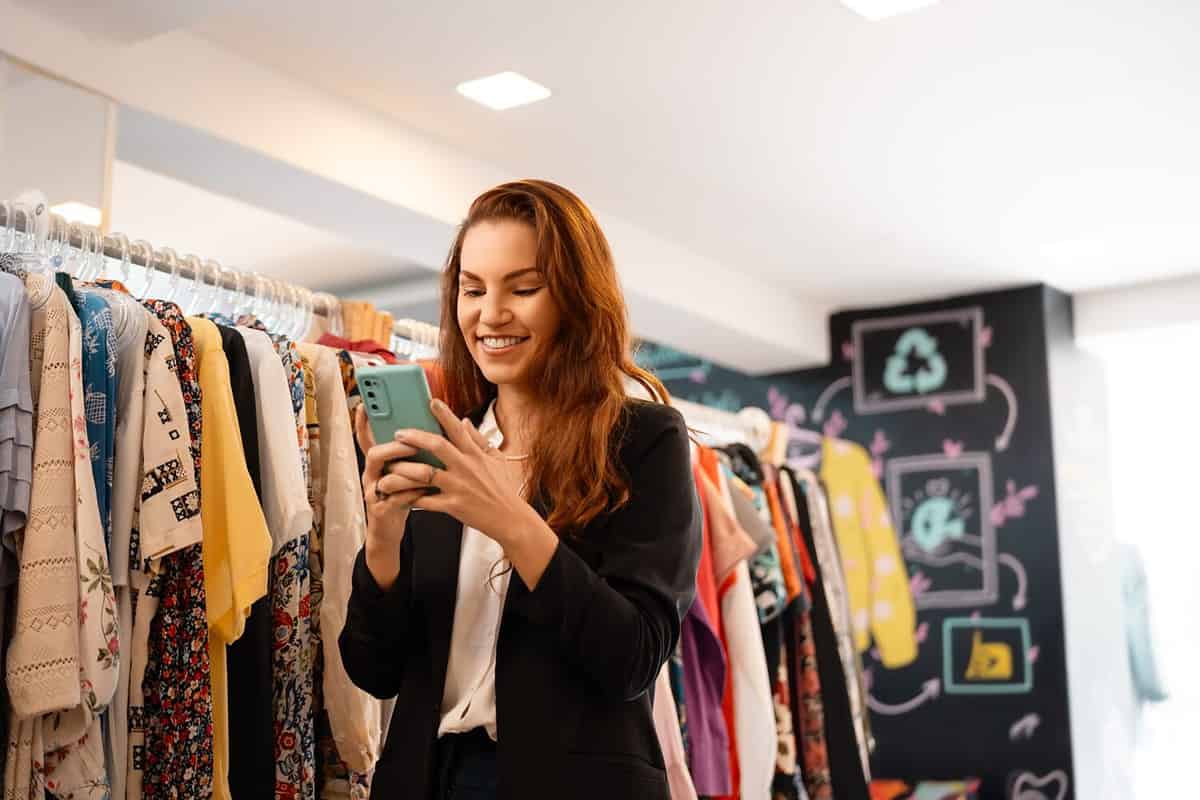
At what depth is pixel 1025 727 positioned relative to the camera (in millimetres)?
4664

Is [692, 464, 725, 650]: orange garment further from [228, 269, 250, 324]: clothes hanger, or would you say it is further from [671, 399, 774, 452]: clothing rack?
[228, 269, 250, 324]: clothes hanger

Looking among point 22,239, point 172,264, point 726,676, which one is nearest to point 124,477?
point 22,239

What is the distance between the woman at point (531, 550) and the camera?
3.55ft

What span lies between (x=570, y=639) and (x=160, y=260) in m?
1.19

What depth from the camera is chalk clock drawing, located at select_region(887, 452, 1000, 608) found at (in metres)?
4.84

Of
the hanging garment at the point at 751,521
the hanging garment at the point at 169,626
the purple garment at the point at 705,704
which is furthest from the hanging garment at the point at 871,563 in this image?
the hanging garment at the point at 169,626

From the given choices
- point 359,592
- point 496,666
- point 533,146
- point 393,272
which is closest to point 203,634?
point 359,592

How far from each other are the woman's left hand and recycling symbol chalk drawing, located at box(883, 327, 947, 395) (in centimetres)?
419

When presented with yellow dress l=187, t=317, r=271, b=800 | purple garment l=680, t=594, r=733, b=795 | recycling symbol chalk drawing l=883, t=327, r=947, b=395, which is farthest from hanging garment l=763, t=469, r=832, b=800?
recycling symbol chalk drawing l=883, t=327, r=947, b=395

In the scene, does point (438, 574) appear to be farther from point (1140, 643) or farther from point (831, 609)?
point (1140, 643)

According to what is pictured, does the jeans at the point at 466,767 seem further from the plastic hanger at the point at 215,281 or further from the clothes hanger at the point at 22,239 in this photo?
the plastic hanger at the point at 215,281

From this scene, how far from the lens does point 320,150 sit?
3.21m

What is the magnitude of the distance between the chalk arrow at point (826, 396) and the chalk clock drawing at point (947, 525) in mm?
362

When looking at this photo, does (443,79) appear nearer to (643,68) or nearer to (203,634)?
(643,68)
